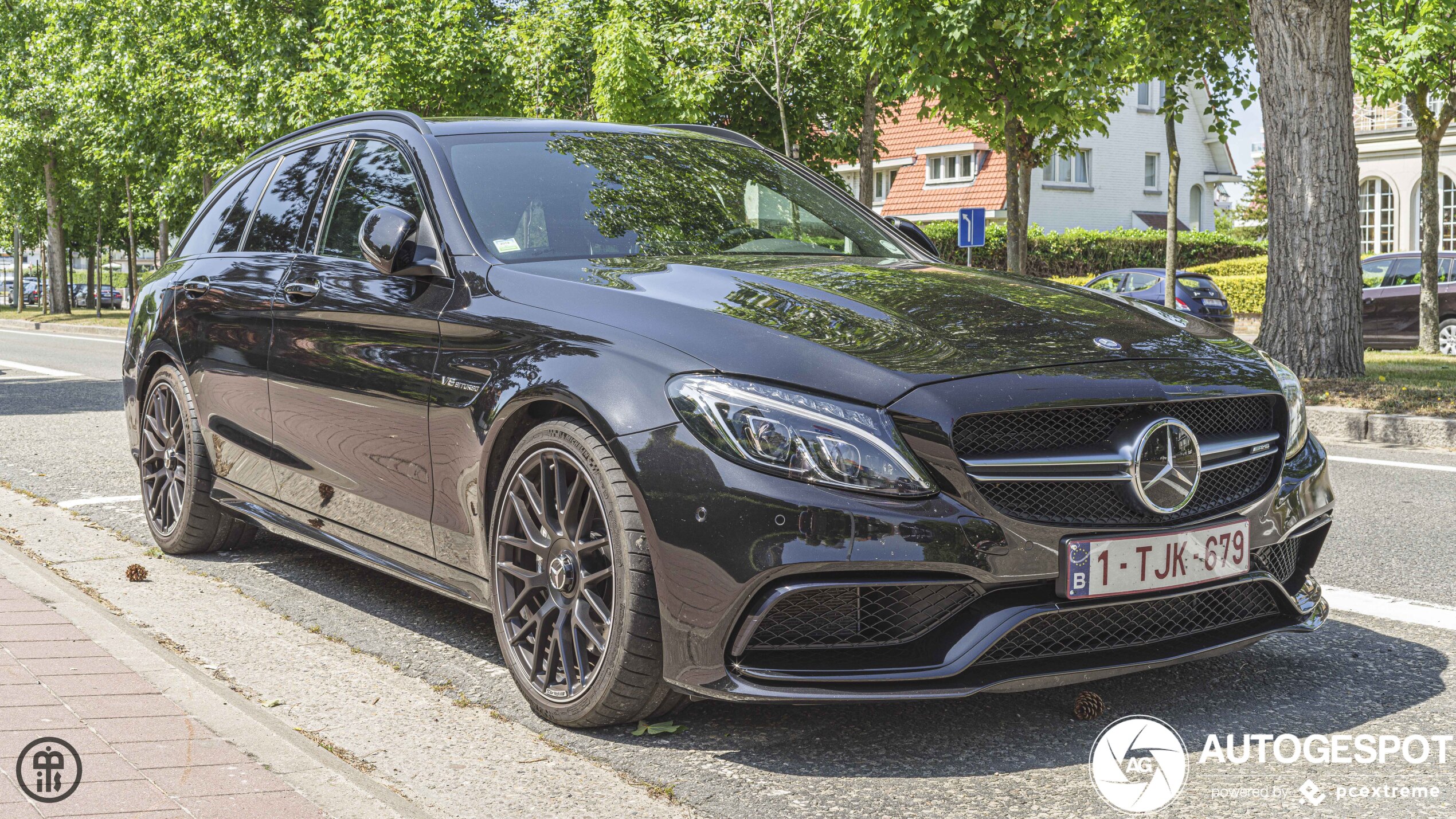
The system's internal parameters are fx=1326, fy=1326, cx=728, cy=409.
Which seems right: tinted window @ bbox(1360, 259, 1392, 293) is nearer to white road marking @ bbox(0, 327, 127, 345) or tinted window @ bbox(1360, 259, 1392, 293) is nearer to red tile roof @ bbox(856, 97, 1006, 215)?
red tile roof @ bbox(856, 97, 1006, 215)

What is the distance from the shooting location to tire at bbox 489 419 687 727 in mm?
3061

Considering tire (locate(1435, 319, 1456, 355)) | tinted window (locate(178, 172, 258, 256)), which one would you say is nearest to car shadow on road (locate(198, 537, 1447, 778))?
tinted window (locate(178, 172, 258, 256))

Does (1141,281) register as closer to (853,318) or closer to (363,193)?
(363,193)

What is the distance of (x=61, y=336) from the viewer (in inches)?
1205

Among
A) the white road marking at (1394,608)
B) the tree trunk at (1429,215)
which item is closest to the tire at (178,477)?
the white road marking at (1394,608)

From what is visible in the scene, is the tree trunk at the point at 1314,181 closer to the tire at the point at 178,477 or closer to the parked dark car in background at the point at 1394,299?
the tire at the point at 178,477

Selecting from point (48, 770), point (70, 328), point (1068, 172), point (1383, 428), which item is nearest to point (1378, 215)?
point (1068, 172)

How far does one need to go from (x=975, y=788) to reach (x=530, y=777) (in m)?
0.99

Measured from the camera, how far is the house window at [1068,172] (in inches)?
1848

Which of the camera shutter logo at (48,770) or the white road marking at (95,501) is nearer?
the camera shutter logo at (48,770)

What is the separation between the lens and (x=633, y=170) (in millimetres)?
4266

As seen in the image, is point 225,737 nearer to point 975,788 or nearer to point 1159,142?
point 975,788

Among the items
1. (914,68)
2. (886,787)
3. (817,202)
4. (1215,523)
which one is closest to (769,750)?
(886,787)

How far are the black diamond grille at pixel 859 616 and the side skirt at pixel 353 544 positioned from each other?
1010 mm
